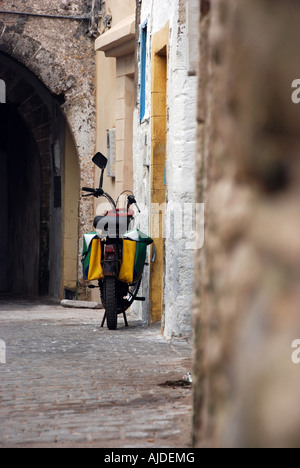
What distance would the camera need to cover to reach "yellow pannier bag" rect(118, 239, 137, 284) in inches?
346

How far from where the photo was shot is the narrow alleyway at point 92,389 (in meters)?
4.12

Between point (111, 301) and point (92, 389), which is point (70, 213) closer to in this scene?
point (111, 301)

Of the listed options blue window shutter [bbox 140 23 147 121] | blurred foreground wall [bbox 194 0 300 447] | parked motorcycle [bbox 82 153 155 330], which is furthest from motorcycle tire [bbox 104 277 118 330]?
blurred foreground wall [bbox 194 0 300 447]

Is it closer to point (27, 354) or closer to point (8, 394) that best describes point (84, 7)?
point (27, 354)

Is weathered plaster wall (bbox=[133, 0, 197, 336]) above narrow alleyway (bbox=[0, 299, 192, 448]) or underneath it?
above

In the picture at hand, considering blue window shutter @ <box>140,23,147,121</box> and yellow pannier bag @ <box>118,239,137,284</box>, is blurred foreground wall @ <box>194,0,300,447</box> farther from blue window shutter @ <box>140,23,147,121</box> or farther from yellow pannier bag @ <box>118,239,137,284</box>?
blue window shutter @ <box>140,23,147,121</box>

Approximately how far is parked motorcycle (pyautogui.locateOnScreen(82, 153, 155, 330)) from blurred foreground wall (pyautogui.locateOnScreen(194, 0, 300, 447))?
7.00 meters

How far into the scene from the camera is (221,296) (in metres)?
1.70

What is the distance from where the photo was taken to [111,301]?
8.77 metres

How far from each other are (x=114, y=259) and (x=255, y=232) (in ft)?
23.9

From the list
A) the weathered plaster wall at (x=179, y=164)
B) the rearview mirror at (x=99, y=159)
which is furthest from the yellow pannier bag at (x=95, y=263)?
the weathered plaster wall at (x=179, y=164)

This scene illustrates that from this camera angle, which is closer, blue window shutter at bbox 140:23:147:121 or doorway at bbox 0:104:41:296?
blue window shutter at bbox 140:23:147:121

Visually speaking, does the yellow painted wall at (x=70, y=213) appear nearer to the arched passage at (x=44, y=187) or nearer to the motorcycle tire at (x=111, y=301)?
the arched passage at (x=44, y=187)
